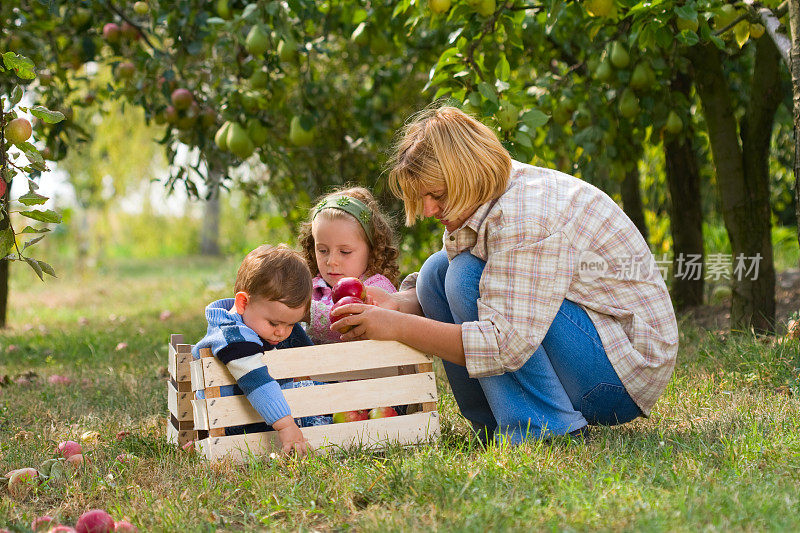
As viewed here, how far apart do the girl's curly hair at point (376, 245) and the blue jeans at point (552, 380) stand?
24.0 inches

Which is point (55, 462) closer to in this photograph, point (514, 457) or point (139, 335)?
point (514, 457)

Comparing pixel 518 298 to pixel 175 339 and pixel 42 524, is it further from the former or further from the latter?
pixel 42 524

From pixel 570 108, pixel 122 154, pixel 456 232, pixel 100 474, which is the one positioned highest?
pixel 122 154

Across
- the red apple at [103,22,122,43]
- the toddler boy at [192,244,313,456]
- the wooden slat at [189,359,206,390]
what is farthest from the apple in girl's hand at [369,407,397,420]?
the red apple at [103,22,122,43]

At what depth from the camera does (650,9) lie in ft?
9.22

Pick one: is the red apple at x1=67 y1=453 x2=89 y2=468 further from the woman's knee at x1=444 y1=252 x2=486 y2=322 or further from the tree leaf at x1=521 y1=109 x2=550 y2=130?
the tree leaf at x1=521 y1=109 x2=550 y2=130

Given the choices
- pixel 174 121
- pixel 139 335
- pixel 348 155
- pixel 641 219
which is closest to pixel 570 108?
pixel 641 219

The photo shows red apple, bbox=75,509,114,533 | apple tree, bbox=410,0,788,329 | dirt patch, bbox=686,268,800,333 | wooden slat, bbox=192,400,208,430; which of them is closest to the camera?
red apple, bbox=75,509,114,533

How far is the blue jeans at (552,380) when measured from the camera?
2.17 metres

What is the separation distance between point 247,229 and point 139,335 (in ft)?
27.8

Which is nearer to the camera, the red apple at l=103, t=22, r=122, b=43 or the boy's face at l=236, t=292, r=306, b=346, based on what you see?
the boy's face at l=236, t=292, r=306, b=346

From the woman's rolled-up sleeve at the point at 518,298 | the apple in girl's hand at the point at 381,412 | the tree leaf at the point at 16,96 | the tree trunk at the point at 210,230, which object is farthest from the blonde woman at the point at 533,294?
the tree trunk at the point at 210,230

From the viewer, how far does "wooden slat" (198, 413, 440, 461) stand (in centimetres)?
215

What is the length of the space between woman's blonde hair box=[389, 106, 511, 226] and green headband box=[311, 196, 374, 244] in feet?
1.76
